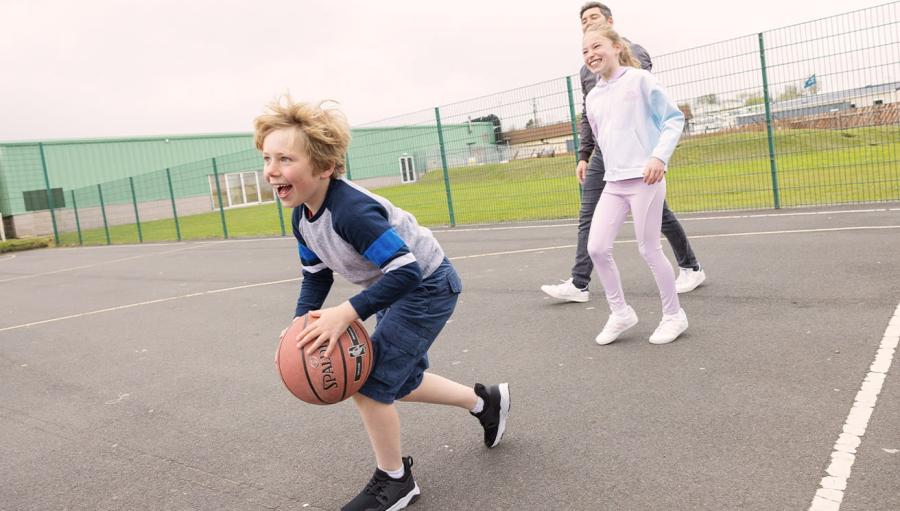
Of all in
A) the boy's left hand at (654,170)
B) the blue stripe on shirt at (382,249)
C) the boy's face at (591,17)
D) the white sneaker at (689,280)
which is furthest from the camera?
the white sneaker at (689,280)

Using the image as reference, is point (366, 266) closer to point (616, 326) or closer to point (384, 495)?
point (384, 495)

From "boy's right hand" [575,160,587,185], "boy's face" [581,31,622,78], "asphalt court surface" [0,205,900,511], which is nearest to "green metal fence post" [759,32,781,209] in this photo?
"asphalt court surface" [0,205,900,511]

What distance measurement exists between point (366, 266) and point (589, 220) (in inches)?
132

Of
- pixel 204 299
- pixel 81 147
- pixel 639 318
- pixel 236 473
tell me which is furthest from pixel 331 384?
pixel 81 147

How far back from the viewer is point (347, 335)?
273cm

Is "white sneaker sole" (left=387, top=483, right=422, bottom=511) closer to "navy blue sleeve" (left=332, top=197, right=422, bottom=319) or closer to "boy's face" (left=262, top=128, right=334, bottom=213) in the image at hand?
"navy blue sleeve" (left=332, top=197, right=422, bottom=319)

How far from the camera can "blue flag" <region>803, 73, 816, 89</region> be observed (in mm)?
9508

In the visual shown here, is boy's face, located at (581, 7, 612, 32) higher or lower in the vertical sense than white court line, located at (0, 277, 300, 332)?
higher

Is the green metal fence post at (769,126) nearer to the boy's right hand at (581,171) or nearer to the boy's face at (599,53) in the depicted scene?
the boy's right hand at (581,171)

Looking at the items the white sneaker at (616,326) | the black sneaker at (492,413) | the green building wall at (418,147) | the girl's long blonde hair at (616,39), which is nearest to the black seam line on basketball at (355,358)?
A: the black sneaker at (492,413)

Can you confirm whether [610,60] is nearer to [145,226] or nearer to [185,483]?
[185,483]

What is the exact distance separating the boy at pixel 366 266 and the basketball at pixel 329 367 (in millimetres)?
46

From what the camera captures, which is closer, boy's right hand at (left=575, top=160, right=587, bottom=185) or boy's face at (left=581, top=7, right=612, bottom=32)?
boy's face at (left=581, top=7, right=612, bottom=32)

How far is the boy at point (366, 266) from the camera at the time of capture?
2.65m
